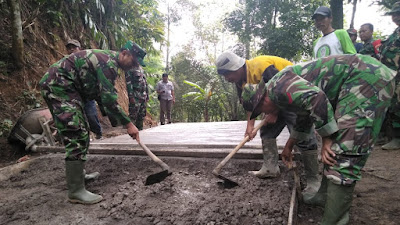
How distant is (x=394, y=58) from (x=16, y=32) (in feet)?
19.7

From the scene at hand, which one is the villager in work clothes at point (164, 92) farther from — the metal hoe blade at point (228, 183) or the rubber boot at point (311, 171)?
the rubber boot at point (311, 171)

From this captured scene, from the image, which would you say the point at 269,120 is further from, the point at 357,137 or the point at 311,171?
A: the point at 357,137

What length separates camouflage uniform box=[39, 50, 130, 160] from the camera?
6.50 feet

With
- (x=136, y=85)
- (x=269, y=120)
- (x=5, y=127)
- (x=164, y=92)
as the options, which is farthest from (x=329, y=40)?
(x=164, y=92)

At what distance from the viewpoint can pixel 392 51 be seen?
134 inches

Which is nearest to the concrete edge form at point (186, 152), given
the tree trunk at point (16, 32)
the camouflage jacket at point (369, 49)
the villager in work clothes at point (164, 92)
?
the tree trunk at point (16, 32)

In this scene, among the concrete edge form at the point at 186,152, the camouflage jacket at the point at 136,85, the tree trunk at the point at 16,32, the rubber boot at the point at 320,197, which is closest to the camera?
the rubber boot at the point at 320,197

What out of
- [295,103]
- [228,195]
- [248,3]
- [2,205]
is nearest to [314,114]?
[295,103]

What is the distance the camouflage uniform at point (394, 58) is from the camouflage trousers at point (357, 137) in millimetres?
2562

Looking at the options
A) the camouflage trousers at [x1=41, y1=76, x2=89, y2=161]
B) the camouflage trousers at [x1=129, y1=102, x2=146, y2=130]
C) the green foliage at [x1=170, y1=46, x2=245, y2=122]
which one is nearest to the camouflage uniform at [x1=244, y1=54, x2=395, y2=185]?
the camouflage trousers at [x1=41, y1=76, x2=89, y2=161]

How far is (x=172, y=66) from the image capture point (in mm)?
12961

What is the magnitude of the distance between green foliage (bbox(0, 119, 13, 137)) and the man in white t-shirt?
191 inches

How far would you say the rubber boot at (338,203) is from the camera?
142cm

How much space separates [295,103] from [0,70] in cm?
522
